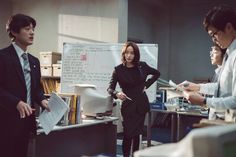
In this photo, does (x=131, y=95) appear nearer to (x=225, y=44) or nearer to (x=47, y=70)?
(x=225, y=44)

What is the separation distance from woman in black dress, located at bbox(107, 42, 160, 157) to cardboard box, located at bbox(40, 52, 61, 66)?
8.50 feet

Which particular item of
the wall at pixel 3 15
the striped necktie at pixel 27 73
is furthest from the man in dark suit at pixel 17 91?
the wall at pixel 3 15

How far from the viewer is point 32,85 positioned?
2031 mm

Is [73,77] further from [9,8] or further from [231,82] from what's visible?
[231,82]

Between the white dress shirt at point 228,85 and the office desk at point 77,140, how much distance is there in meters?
1.30

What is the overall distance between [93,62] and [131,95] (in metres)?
1.63

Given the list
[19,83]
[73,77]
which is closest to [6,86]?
[19,83]

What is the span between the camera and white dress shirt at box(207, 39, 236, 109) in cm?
144

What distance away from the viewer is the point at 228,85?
1529mm

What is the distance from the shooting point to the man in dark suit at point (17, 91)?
187cm

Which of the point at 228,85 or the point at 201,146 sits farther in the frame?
the point at 228,85

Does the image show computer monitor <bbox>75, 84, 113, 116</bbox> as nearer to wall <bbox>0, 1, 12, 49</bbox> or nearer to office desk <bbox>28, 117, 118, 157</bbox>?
office desk <bbox>28, 117, 118, 157</bbox>

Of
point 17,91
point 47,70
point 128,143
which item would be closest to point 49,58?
point 47,70

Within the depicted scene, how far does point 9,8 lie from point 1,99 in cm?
540
